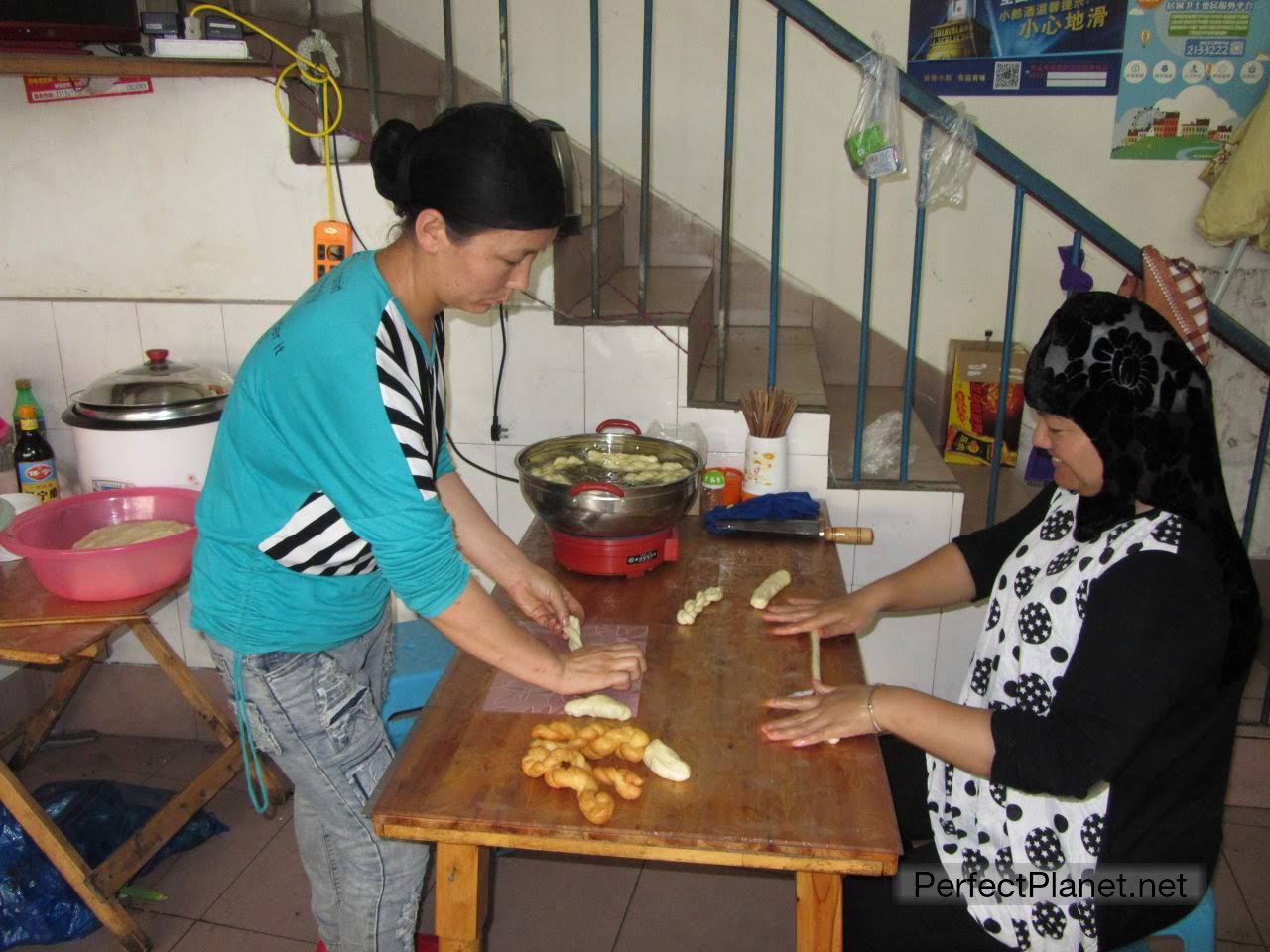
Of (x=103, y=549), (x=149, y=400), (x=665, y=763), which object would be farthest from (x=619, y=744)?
(x=149, y=400)

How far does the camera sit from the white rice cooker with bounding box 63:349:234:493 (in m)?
2.31

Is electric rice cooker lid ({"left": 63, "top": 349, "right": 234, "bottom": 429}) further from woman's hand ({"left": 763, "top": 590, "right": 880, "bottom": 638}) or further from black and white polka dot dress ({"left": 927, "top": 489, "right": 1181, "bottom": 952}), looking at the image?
black and white polka dot dress ({"left": 927, "top": 489, "right": 1181, "bottom": 952})

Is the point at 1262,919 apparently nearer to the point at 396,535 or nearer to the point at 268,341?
the point at 396,535

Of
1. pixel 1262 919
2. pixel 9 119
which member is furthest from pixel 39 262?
pixel 1262 919

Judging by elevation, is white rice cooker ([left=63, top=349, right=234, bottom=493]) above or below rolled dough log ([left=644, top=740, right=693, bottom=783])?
above

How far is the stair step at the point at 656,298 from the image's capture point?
2.42m

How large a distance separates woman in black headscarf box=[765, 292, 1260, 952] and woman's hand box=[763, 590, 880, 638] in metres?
0.24

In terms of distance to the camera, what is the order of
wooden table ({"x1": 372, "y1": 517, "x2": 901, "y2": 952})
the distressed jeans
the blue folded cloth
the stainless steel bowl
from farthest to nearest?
the blue folded cloth → the stainless steel bowl → the distressed jeans → wooden table ({"x1": 372, "y1": 517, "x2": 901, "y2": 952})

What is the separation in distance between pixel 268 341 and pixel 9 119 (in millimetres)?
1627

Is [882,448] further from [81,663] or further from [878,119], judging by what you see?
[81,663]

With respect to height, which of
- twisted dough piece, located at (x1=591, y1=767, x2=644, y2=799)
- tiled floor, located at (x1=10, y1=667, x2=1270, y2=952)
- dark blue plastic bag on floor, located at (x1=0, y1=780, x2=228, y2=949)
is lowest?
tiled floor, located at (x1=10, y1=667, x2=1270, y2=952)

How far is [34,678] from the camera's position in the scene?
3018 millimetres

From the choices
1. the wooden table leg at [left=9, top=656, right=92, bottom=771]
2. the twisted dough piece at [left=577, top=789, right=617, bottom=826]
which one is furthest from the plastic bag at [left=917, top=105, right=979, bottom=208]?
the wooden table leg at [left=9, top=656, right=92, bottom=771]

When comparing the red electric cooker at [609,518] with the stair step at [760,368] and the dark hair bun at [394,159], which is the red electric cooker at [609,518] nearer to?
the stair step at [760,368]
